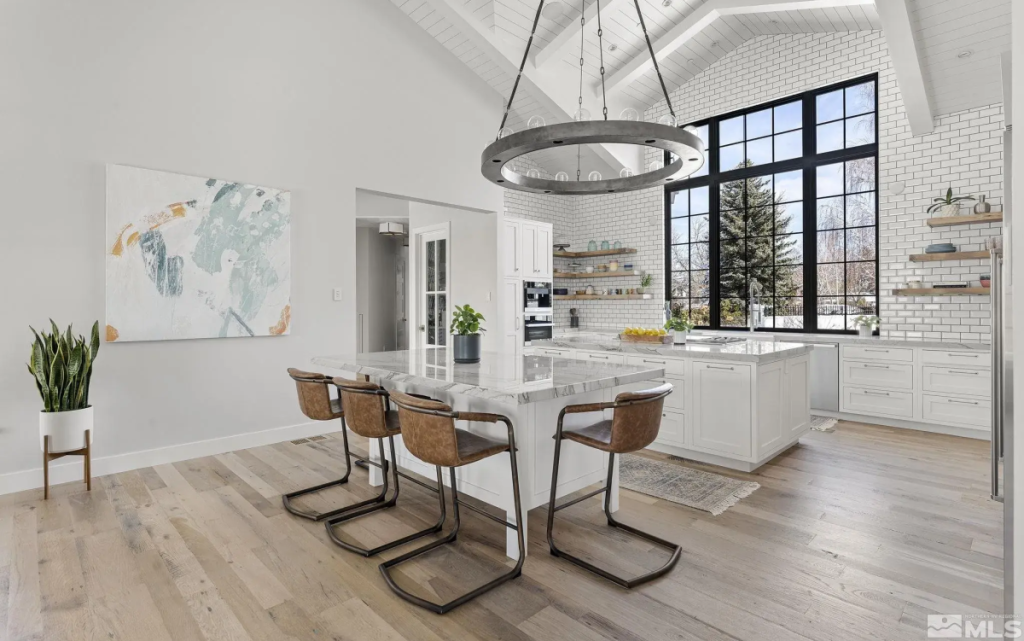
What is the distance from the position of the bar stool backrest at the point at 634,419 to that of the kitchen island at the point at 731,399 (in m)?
1.65

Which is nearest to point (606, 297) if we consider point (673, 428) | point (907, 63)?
point (673, 428)

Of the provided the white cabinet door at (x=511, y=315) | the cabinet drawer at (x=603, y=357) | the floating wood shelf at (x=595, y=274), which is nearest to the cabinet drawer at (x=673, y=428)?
the cabinet drawer at (x=603, y=357)

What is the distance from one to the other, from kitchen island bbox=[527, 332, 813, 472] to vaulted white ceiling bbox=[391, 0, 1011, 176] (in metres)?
2.23

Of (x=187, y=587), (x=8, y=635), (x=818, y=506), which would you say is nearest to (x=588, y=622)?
(x=187, y=587)

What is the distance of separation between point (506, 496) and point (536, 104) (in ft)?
17.5

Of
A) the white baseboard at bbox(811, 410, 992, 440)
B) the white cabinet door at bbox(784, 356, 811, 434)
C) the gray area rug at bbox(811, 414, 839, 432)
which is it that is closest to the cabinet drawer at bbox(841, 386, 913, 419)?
the white baseboard at bbox(811, 410, 992, 440)

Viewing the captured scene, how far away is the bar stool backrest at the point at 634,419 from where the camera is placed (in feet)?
8.14

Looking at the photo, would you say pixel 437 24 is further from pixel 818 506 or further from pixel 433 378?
pixel 818 506

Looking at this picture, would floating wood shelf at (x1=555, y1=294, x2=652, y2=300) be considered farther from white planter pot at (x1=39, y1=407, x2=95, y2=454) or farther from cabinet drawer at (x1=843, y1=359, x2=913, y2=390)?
white planter pot at (x1=39, y1=407, x2=95, y2=454)

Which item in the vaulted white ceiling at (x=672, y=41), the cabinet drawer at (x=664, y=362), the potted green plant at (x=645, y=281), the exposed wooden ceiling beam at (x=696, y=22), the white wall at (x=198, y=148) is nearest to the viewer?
the white wall at (x=198, y=148)

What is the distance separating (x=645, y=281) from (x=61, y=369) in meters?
6.46

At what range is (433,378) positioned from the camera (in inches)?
108

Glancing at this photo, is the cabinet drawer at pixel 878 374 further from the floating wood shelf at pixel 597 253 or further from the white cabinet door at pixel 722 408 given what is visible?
the floating wood shelf at pixel 597 253

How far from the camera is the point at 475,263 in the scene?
704cm
